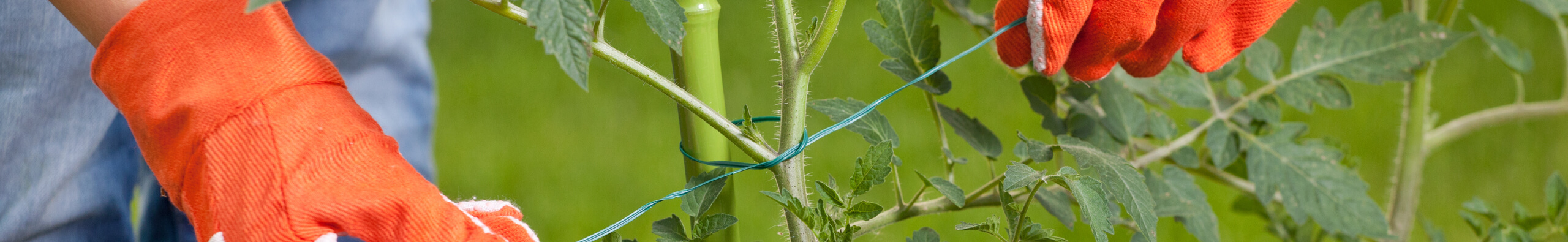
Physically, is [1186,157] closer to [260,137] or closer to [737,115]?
[260,137]

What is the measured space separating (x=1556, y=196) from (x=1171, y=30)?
0.54 metres

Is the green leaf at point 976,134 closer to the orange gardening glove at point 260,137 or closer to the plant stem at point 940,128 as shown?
the plant stem at point 940,128

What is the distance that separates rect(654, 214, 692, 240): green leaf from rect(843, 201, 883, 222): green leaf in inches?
3.1

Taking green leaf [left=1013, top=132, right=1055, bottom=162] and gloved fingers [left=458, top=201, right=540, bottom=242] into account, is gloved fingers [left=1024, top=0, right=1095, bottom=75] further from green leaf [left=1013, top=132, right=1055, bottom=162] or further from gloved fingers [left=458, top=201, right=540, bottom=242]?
gloved fingers [left=458, top=201, right=540, bottom=242]

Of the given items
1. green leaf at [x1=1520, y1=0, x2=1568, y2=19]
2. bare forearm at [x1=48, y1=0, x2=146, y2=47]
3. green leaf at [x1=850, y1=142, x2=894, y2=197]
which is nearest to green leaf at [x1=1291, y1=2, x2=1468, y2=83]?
green leaf at [x1=1520, y1=0, x2=1568, y2=19]

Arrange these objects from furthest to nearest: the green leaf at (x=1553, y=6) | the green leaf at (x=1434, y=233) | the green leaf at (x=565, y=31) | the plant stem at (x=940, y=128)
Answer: the green leaf at (x=1434, y=233)
the green leaf at (x=1553, y=6)
the plant stem at (x=940, y=128)
the green leaf at (x=565, y=31)

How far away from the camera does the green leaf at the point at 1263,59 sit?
616 mm

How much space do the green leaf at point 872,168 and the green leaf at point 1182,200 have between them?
0.76ft

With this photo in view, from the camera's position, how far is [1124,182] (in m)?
0.43

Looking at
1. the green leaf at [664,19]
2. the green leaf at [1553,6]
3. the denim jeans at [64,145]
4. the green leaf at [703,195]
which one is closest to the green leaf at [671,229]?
the green leaf at [703,195]

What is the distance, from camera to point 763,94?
119 cm

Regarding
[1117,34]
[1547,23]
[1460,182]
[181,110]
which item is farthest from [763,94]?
[1547,23]

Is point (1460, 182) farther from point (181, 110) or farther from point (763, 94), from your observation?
point (181, 110)

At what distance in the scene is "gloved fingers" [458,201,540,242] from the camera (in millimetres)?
339
